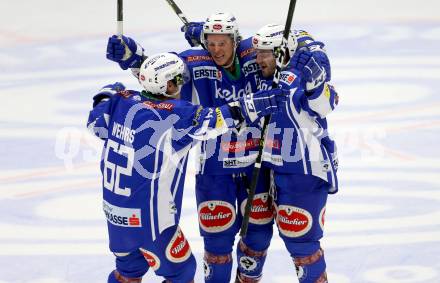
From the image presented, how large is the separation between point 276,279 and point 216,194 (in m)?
0.95

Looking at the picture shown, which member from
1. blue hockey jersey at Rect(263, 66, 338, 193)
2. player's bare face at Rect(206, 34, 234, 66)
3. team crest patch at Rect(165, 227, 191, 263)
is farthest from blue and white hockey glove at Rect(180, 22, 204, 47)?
team crest patch at Rect(165, 227, 191, 263)

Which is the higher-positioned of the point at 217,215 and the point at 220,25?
the point at 220,25

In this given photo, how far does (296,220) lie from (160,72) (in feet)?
4.23

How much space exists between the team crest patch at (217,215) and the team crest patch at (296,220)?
0.40 m

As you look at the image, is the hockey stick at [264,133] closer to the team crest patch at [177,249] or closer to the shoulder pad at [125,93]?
the team crest patch at [177,249]

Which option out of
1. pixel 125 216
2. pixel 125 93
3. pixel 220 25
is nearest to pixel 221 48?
pixel 220 25

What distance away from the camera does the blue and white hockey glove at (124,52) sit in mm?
5801

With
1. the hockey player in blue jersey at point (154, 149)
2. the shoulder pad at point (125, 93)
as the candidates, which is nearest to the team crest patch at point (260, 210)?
the hockey player in blue jersey at point (154, 149)

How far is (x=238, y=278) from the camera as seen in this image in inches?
250

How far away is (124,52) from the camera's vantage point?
585 cm

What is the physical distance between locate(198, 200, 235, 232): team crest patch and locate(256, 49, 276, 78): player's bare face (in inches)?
36.2

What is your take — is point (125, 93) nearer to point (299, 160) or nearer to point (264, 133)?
point (264, 133)

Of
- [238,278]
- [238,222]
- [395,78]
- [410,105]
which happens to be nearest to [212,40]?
[238,222]

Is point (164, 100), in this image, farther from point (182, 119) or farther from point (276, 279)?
point (276, 279)
